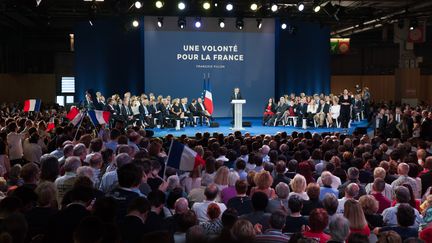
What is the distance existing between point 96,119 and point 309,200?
25.1 feet

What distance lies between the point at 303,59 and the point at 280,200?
810 inches

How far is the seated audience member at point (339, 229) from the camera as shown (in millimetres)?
4633

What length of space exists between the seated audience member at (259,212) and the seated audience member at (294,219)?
0.28 meters

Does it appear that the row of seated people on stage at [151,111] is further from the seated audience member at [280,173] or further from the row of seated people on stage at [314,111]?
the seated audience member at [280,173]

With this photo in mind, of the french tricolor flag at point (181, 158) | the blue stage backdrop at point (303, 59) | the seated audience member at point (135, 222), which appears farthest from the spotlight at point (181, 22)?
the seated audience member at point (135, 222)

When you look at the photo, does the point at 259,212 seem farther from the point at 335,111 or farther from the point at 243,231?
the point at 335,111

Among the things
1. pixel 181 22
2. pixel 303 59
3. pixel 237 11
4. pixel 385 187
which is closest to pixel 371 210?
pixel 385 187

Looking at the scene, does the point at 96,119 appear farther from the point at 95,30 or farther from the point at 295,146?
the point at 95,30

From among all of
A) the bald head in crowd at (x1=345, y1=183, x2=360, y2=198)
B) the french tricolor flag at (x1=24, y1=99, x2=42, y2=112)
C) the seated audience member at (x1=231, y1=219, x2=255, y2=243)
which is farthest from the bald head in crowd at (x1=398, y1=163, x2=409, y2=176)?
the french tricolor flag at (x1=24, y1=99, x2=42, y2=112)

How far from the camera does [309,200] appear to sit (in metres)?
6.28

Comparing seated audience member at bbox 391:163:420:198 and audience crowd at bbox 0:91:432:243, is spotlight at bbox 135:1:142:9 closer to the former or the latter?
audience crowd at bbox 0:91:432:243

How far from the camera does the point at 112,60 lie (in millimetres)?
24219

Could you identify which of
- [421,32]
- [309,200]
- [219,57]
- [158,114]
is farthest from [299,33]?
[309,200]

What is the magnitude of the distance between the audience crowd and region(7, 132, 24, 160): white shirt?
0.02 metres
